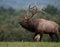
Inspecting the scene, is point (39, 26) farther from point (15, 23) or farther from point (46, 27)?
point (15, 23)

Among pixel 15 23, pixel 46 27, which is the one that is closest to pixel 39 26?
pixel 46 27

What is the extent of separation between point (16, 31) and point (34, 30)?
6.10 feet

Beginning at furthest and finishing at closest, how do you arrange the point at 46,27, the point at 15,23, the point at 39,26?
1. the point at 15,23
2. the point at 46,27
3. the point at 39,26

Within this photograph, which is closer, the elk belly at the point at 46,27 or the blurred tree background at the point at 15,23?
the elk belly at the point at 46,27

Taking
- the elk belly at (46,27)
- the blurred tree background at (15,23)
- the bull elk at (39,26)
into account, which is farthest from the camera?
the blurred tree background at (15,23)

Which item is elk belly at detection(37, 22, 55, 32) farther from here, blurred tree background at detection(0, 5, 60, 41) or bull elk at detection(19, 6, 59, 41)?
blurred tree background at detection(0, 5, 60, 41)

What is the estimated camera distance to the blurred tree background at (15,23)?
1432 centimetres

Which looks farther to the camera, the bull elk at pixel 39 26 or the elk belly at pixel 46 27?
the elk belly at pixel 46 27

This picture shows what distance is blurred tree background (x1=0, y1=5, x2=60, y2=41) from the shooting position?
14325 mm

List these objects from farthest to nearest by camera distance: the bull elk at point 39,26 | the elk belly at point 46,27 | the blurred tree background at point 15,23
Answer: the blurred tree background at point 15,23, the elk belly at point 46,27, the bull elk at point 39,26

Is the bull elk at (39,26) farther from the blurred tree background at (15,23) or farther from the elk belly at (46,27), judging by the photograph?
the blurred tree background at (15,23)

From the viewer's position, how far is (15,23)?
15.2 m

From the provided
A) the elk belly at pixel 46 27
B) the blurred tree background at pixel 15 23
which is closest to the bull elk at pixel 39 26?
the elk belly at pixel 46 27

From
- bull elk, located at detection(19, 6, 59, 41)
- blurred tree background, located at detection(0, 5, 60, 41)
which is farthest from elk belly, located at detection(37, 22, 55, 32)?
blurred tree background, located at detection(0, 5, 60, 41)
